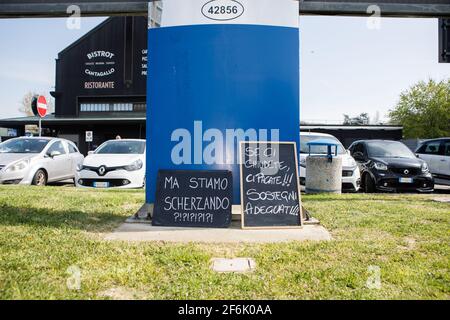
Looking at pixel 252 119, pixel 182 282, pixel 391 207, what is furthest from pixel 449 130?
pixel 182 282

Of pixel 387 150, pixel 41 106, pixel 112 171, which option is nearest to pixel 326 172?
pixel 387 150

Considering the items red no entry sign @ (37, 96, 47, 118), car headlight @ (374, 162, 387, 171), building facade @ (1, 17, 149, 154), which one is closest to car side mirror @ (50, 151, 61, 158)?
red no entry sign @ (37, 96, 47, 118)

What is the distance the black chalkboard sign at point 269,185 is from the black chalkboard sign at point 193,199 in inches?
10.4

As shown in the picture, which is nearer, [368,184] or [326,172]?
[326,172]

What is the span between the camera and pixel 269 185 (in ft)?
15.1

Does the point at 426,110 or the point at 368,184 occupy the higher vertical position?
the point at 426,110

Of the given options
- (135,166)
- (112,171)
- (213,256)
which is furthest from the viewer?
(135,166)

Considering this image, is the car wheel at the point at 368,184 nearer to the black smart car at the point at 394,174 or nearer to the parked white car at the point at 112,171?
the black smart car at the point at 394,174

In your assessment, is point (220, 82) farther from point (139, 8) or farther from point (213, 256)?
point (213, 256)

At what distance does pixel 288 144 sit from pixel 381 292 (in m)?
2.55

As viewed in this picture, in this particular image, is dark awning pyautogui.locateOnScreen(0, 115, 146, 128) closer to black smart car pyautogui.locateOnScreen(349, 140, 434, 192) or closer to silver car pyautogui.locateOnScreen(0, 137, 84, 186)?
silver car pyautogui.locateOnScreen(0, 137, 84, 186)

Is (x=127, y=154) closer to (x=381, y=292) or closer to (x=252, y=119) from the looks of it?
(x=252, y=119)

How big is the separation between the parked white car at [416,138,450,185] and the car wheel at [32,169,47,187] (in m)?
11.8

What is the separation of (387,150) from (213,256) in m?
8.19
